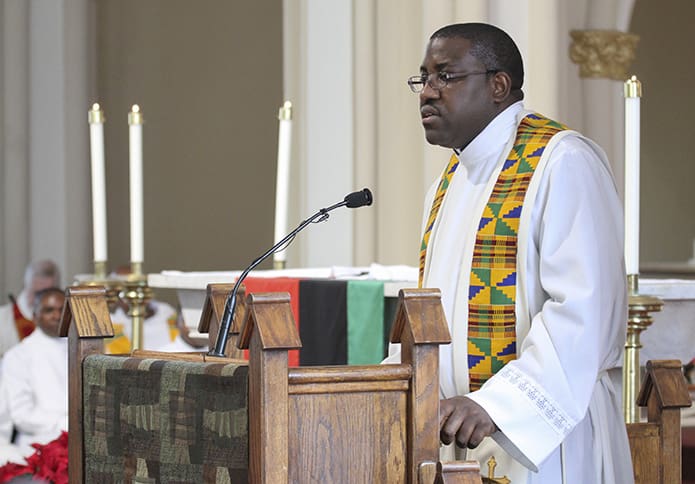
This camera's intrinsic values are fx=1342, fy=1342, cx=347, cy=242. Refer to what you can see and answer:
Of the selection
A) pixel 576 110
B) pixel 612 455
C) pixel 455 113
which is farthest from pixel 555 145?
pixel 576 110

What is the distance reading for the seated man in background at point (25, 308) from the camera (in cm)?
992

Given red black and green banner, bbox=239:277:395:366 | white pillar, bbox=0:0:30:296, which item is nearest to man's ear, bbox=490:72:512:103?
red black and green banner, bbox=239:277:395:366

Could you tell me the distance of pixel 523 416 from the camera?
109 inches

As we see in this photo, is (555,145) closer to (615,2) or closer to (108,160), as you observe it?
(615,2)

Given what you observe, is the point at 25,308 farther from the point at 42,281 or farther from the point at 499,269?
the point at 499,269

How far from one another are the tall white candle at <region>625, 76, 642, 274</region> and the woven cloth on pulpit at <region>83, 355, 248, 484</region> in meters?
1.60

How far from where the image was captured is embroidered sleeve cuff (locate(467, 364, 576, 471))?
2756 mm

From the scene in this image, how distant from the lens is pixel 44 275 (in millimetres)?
10133

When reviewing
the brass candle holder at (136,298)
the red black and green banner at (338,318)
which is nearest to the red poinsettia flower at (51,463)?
the brass candle holder at (136,298)

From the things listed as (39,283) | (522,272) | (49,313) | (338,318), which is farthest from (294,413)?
(39,283)

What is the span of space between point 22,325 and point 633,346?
7.00m

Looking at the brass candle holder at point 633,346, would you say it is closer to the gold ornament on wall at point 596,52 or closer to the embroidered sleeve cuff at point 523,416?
the embroidered sleeve cuff at point 523,416

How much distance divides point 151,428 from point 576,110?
19.2 ft

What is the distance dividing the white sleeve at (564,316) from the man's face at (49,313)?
4.56 meters
